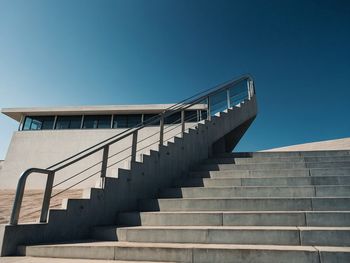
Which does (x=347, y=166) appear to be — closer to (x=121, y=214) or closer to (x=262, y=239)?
(x=262, y=239)

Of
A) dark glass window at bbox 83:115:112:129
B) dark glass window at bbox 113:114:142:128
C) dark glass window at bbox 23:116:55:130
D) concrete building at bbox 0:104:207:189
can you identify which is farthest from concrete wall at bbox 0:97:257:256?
dark glass window at bbox 23:116:55:130

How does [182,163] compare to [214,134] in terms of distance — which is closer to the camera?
[182,163]

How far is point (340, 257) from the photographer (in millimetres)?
2520

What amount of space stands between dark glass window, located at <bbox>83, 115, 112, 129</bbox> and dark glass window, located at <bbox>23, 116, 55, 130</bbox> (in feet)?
7.33

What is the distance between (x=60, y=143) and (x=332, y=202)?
14274 millimetres

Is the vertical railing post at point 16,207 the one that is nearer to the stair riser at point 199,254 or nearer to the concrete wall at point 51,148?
the stair riser at point 199,254

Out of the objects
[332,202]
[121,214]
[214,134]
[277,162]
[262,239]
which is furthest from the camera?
[214,134]

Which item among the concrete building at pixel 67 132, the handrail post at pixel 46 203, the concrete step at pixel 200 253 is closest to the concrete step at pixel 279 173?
the concrete step at pixel 200 253

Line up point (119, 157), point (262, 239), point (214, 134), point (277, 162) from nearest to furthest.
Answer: point (262, 239) → point (277, 162) → point (214, 134) → point (119, 157)

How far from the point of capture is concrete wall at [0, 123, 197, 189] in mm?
13977

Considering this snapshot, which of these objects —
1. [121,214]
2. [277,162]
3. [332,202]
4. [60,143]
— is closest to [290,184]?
[332,202]

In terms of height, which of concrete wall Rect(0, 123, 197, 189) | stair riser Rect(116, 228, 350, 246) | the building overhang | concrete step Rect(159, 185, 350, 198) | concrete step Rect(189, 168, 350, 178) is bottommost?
stair riser Rect(116, 228, 350, 246)

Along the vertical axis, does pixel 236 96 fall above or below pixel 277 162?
above

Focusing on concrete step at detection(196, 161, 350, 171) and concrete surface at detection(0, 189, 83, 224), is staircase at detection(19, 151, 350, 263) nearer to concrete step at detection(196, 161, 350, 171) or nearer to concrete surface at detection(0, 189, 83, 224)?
concrete step at detection(196, 161, 350, 171)
